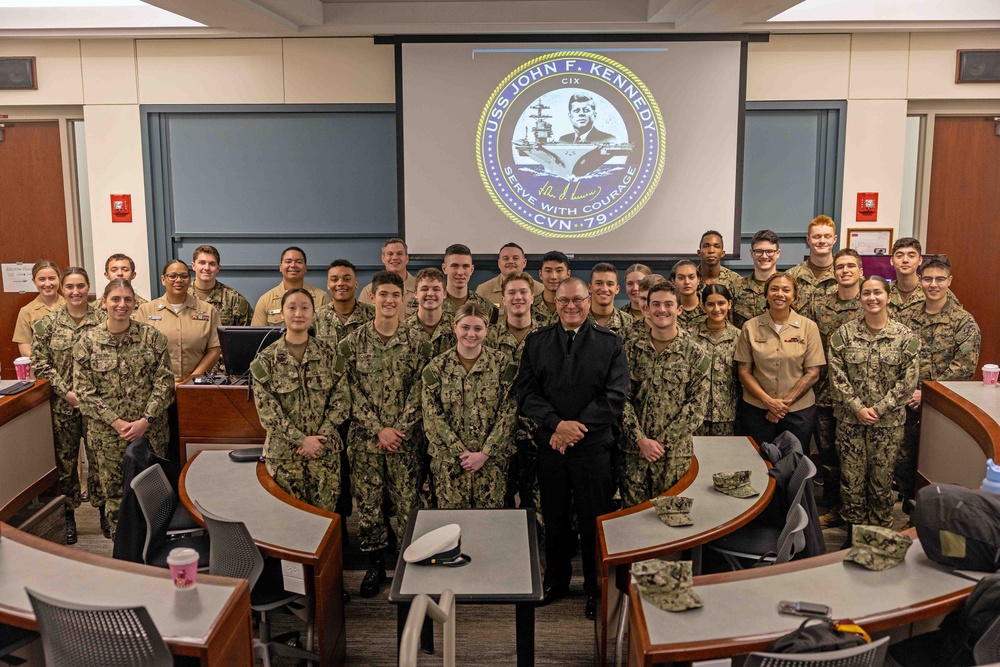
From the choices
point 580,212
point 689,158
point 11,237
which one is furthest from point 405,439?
point 11,237

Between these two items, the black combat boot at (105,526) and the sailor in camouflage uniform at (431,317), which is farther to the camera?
the black combat boot at (105,526)

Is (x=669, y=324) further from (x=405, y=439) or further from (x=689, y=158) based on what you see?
(x=689, y=158)

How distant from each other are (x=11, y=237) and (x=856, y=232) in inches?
296

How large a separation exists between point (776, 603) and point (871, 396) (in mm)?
2727

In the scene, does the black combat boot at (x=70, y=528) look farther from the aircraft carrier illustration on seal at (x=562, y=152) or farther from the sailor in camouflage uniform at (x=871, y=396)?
the sailor in camouflage uniform at (x=871, y=396)

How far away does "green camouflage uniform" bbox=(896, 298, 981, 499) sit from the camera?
512cm

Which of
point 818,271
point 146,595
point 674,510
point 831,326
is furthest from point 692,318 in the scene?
point 146,595

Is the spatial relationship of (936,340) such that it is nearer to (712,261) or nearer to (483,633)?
(712,261)

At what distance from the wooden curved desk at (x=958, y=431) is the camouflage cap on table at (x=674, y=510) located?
1.46m

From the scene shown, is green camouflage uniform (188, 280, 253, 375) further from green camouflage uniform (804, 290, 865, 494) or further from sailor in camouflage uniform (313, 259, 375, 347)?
green camouflage uniform (804, 290, 865, 494)

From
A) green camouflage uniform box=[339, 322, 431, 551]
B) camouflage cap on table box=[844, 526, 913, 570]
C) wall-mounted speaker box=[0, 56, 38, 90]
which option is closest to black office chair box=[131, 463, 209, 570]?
green camouflage uniform box=[339, 322, 431, 551]

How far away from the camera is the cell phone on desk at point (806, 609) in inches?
94.3

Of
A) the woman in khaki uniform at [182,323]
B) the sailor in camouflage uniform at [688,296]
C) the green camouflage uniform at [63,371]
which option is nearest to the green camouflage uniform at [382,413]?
the woman in khaki uniform at [182,323]

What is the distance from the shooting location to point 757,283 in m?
5.60
